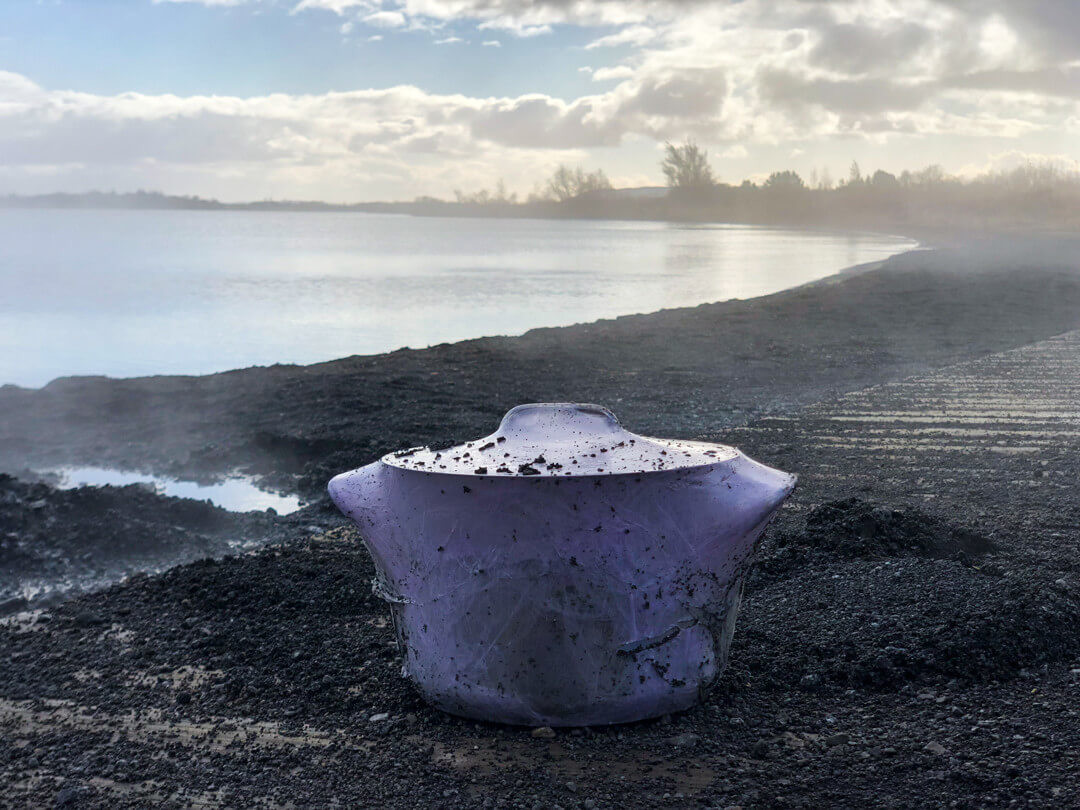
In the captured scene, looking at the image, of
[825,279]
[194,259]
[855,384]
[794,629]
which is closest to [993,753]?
[794,629]

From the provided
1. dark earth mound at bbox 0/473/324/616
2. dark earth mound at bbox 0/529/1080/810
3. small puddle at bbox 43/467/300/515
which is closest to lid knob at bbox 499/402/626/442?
dark earth mound at bbox 0/529/1080/810

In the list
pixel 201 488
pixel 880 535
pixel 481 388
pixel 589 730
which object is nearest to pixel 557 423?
pixel 589 730

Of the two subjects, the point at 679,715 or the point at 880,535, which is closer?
the point at 679,715

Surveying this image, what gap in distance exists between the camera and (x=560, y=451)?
3.64 m

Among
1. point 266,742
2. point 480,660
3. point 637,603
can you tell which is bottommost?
point 266,742

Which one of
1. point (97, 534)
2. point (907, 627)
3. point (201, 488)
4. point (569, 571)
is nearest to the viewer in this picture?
point (569, 571)

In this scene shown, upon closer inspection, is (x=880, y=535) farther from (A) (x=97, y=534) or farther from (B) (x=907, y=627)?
(A) (x=97, y=534)

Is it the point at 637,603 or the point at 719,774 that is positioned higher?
the point at 637,603

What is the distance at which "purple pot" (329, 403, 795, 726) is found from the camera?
3.32m

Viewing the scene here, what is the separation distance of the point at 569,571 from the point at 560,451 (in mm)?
492

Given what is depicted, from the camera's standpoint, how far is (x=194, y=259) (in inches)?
2213

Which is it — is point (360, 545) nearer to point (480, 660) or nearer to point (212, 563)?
point (212, 563)

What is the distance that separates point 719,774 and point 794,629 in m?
1.18

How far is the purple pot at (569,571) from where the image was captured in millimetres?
3320
